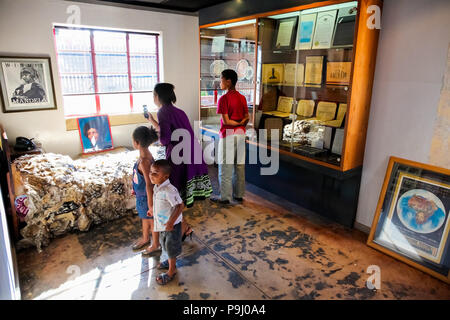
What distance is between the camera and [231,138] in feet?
11.7

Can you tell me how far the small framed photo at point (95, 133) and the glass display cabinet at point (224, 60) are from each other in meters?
1.53

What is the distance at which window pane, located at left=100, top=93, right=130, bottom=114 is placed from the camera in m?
5.05

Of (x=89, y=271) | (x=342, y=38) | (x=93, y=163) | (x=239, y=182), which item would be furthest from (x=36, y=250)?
(x=342, y=38)

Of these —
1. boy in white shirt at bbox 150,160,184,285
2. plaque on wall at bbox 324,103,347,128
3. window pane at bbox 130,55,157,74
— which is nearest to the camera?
boy in white shirt at bbox 150,160,184,285

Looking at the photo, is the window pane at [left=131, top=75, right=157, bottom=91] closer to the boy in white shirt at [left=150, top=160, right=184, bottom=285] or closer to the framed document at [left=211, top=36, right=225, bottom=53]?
the framed document at [left=211, top=36, right=225, bottom=53]

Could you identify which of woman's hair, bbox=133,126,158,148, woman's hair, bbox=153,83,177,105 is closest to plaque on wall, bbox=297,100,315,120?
woman's hair, bbox=153,83,177,105

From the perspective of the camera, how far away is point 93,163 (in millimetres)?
3898

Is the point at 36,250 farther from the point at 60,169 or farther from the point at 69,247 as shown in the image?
the point at 60,169

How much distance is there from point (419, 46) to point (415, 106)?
493mm

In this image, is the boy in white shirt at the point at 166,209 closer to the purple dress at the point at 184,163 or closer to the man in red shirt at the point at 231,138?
the purple dress at the point at 184,163

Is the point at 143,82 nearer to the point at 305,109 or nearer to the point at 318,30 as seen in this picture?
the point at 305,109

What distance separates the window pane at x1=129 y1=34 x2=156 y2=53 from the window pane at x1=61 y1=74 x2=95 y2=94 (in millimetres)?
863

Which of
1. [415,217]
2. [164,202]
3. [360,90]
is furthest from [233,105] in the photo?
Result: [415,217]

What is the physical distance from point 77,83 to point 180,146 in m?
2.82
